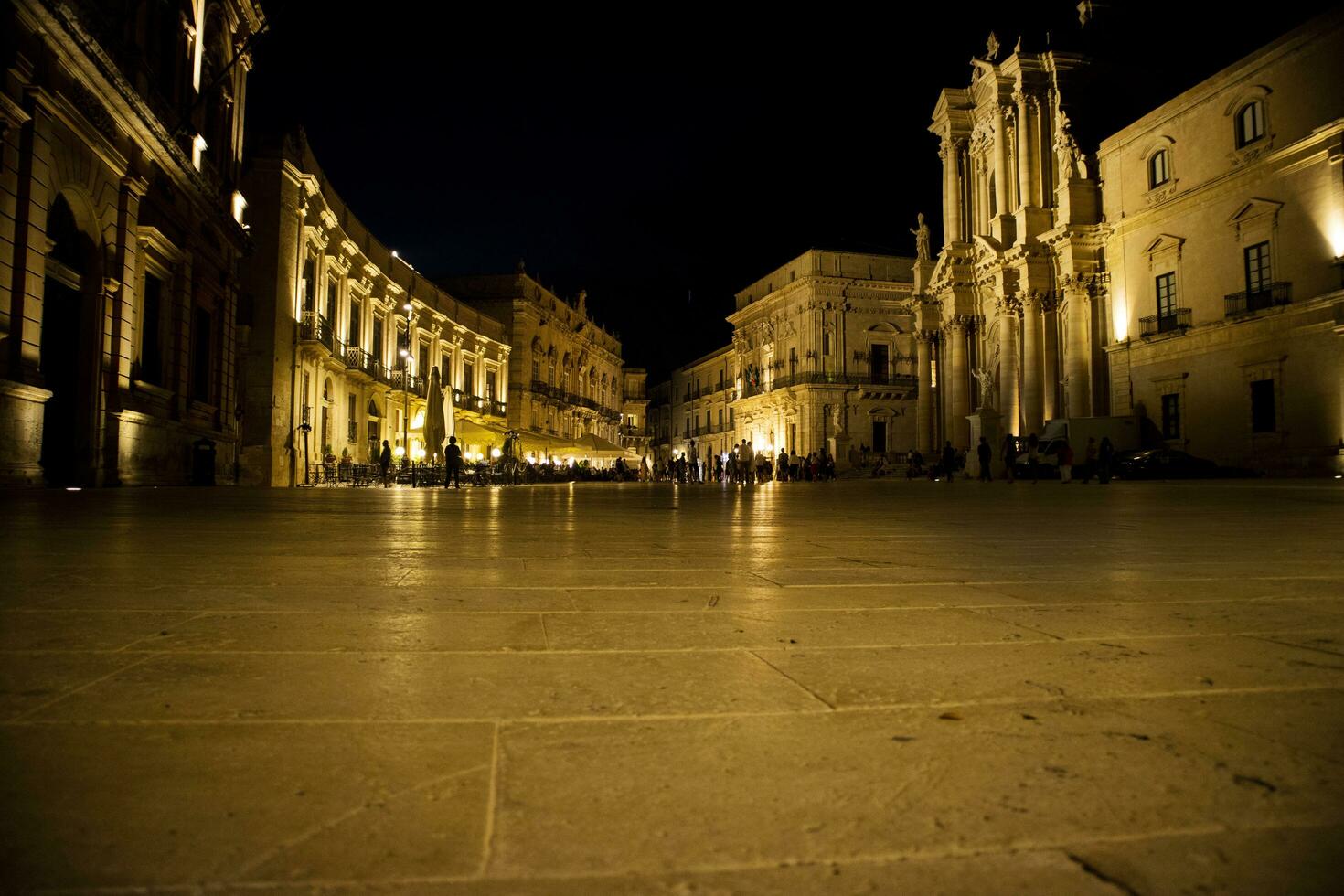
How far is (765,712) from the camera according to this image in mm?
1349

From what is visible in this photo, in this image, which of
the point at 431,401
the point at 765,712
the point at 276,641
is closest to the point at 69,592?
the point at 276,641

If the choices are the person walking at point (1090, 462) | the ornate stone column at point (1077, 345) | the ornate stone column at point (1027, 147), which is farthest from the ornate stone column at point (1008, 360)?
the person walking at point (1090, 462)

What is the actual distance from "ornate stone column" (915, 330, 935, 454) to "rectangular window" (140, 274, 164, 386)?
3014 centimetres

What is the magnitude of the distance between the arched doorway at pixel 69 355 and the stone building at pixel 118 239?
0.02 metres

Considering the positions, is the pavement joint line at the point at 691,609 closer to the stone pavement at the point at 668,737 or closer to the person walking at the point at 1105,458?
the stone pavement at the point at 668,737

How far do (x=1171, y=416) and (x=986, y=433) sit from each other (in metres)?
5.69

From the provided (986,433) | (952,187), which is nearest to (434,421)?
(986,433)

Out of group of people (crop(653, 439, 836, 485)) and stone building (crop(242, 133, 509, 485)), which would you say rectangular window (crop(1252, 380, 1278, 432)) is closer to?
group of people (crop(653, 439, 836, 485))

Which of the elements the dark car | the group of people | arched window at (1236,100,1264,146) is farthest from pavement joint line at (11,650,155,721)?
arched window at (1236,100,1264,146)

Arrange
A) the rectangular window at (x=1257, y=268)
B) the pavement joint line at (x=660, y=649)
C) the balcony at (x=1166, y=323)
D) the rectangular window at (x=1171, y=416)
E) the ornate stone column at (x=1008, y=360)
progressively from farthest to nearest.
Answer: the ornate stone column at (x=1008, y=360) → the rectangular window at (x=1171, y=416) → the balcony at (x=1166, y=323) → the rectangular window at (x=1257, y=268) → the pavement joint line at (x=660, y=649)

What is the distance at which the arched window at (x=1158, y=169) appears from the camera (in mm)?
27312

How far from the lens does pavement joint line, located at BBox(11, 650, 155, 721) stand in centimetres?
130

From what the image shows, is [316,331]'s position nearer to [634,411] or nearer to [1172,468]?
[1172,468]

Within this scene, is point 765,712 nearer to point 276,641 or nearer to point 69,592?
point 276,641
